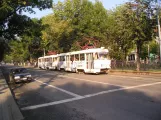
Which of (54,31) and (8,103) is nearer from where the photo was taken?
(8,103)

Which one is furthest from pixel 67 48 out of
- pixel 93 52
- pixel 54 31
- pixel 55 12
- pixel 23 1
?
pixel 23 1

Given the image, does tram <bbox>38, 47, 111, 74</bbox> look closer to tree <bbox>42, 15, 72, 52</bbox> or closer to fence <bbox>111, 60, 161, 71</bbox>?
fence <bbox>111, 60, 161, 71</bbox>

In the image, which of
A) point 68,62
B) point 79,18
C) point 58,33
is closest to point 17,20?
point 68,62

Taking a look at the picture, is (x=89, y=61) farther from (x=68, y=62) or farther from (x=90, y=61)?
(x=68, y=62)

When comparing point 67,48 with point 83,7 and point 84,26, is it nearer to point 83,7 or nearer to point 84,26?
point 84,26

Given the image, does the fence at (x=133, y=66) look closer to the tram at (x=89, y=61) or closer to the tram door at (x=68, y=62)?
the tram at (x=89, y=61)

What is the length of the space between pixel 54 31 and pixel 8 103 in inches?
1558

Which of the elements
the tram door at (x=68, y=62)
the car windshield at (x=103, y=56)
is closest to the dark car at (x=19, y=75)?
the car windshield at (x=103, y=56)

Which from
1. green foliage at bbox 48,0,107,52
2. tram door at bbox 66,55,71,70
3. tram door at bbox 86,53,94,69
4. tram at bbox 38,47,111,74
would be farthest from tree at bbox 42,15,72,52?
tram door at bbox 86,53,94,69

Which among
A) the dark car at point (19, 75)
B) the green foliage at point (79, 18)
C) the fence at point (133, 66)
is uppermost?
the green foliage at point (79, 18)

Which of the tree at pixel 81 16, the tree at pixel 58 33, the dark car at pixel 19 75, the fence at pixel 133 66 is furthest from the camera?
the tree at pixel 81 16

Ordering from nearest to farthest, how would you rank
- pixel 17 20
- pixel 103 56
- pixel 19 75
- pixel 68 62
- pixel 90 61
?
1. pixel 19 75
2. pixel 17 20
3. pixel 103 56
4. pixel 90 61
5. pixel 68 62

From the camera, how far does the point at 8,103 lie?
30.6ft

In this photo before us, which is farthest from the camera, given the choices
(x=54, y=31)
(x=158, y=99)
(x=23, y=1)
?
(x=54, y=31)
